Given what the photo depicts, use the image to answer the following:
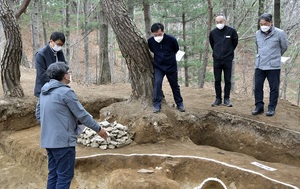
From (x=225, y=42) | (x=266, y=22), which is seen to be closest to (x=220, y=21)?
(x=225, y=42)

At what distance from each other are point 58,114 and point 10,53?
389cm

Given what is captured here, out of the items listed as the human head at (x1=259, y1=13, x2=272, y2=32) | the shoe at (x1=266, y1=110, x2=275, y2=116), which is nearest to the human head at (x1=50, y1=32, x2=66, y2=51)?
the human head at (x1=259, y1=13, x2=272, y2=32)

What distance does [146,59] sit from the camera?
599cm

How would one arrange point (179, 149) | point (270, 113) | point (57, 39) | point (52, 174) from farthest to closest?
point (270, 113), point (179, 149), point (57, 39), point (52, 174)

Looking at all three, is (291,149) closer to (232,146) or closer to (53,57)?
(232,146)

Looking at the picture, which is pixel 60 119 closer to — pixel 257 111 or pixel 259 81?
pixel 259 81

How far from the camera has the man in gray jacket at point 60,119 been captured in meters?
3.44

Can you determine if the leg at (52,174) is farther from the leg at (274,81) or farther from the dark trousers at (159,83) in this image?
the leg at (274,81)

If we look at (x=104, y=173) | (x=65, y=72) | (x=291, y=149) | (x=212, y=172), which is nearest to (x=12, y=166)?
(x=104, y=173)

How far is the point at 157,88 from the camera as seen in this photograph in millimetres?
5859

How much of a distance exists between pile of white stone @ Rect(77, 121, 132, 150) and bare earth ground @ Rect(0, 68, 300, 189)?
14 centimetres

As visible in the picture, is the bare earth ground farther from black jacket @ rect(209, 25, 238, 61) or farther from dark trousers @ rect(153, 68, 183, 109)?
black jacket @ rect(209, 25, 238, 61)

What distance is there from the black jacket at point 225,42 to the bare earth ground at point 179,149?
1.17 m

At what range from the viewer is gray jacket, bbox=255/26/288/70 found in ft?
19.0
